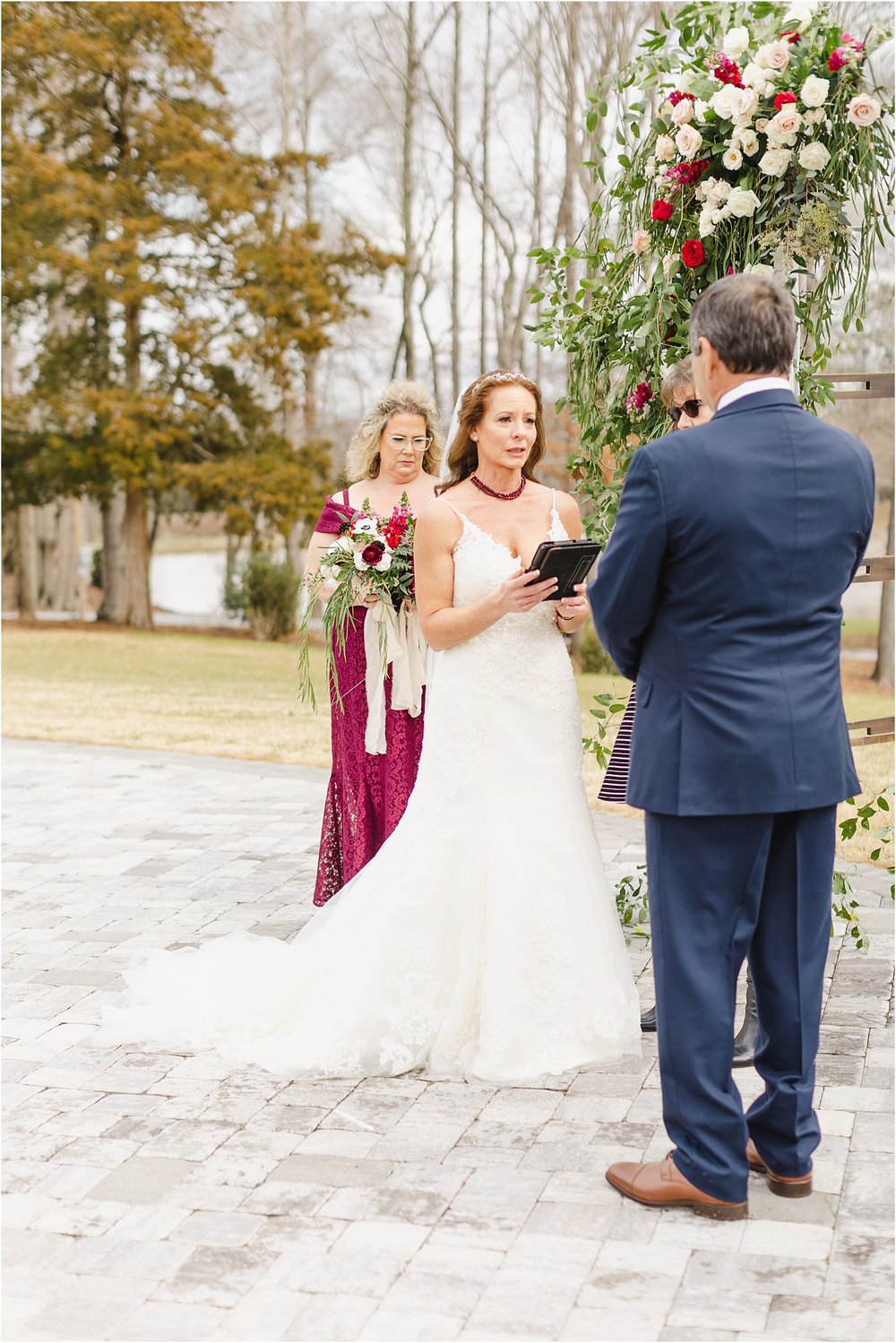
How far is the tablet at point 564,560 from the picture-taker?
368cm

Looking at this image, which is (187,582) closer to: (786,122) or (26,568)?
(26,568)

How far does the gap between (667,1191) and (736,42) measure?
314 centimetres

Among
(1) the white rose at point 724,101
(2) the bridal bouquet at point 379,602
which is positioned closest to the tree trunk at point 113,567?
(2) the bridal bouquet at point 379,602

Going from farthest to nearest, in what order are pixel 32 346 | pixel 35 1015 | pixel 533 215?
pixel 32 346
pixel 533 215
pixel 35 1015

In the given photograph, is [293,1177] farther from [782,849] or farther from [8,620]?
[8,620]

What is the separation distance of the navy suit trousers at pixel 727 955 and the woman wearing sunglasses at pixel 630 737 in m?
0.75

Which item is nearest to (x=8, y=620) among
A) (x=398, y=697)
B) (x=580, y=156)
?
(x=580, y=156)

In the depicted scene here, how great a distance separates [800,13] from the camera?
3.99 meters

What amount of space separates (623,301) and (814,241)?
76 centimetres

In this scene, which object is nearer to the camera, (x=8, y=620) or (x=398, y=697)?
(x=398, y=697)

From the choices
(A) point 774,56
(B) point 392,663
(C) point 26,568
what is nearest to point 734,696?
(A) point 774,56

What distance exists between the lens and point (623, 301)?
4637 millimetres

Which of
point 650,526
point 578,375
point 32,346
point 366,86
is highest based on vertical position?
point 366,86

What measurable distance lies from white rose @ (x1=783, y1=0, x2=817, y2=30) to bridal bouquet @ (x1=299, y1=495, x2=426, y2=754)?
211 centimetres
